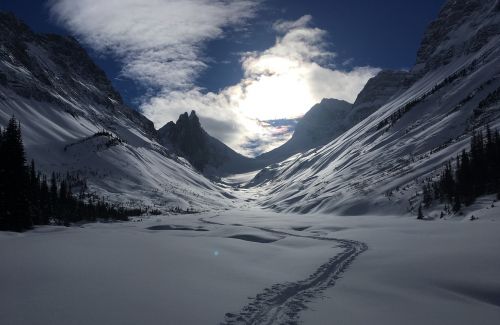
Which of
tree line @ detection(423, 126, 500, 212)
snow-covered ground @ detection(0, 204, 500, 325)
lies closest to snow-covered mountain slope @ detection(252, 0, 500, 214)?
tree line @ detection(423, 126, 500, 212)

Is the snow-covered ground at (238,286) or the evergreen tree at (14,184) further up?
the evergreen tree at (14,184)

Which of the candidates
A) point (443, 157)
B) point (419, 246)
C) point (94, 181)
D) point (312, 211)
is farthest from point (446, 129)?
point (94, 181)

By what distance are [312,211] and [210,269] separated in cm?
10597

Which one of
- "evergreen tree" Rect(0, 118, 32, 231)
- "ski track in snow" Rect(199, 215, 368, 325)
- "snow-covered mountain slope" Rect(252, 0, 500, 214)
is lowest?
"ski track in snow" Rect(199, 215, 368, 325)

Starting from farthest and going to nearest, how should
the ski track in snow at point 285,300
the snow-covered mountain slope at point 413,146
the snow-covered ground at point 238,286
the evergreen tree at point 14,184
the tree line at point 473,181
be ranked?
the snow-covered mountain slope at point 413,146
the tree line at point 473,181
the evergreen tree at point 14,184
the ski track in snow at point 285,300
the snow-covered ground at point 238,286

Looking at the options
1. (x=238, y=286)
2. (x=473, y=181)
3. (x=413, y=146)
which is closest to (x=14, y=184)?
(x=238, y=286)

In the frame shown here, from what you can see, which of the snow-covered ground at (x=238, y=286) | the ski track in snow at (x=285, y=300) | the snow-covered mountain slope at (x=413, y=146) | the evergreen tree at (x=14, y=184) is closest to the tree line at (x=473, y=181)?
the snow-covered mountain slope at (x=413, y=146)

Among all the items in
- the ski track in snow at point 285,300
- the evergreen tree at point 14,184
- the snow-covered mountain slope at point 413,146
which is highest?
the snow-covered mountain slope at point 413,146

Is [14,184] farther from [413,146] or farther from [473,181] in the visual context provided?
[413,146]

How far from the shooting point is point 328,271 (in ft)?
67.4

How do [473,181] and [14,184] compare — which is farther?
[473,181]

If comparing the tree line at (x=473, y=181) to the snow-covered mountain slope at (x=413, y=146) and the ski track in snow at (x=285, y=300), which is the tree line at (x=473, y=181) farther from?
the ski track in snow at (x=285, y=300)

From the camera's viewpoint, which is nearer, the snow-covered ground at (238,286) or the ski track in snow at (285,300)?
the snow-covered ground at (238,286)

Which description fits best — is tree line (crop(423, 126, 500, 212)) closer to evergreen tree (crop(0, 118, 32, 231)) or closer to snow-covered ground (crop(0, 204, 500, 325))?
snow-covered ground (crop(0, 204, 500, 325))
